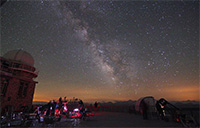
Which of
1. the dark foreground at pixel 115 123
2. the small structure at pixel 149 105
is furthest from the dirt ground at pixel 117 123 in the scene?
the small structure at pixel 149 105

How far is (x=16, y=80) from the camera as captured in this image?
1903cm

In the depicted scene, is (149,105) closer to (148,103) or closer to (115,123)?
(148,103)

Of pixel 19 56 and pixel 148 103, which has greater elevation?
pixel 19 56

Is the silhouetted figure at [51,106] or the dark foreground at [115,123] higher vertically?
the silhouetted figure at [51,106]

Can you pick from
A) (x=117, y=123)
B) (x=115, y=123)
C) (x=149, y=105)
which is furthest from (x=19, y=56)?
(x=149, y=105)

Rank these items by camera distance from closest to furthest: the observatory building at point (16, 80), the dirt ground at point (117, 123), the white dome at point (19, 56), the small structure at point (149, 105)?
the dirt ground at point (117, 123)
the small structure at point (149, 105)
the observatory building at point (16, 80)
the white dome at point (19, 56)

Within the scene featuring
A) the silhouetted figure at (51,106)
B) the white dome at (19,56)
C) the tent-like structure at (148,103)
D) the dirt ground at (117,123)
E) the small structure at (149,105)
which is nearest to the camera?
the dirt ground at (117,123)

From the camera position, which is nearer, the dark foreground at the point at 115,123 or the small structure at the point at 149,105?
the dark foreground at the point at 115,123

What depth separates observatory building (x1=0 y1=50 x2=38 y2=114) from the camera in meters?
17.2

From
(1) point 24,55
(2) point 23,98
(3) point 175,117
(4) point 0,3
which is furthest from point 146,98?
(1) point 24,55

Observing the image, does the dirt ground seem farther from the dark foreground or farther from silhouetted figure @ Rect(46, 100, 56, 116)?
silhouetted figure @ Rect(46, 100, 56, 116)

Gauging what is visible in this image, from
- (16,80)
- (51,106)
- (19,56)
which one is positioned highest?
(19,56)

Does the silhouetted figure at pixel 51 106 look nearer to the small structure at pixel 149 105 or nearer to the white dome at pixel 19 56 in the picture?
the small structure at pixel 149 105

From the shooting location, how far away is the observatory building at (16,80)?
56.6ft
